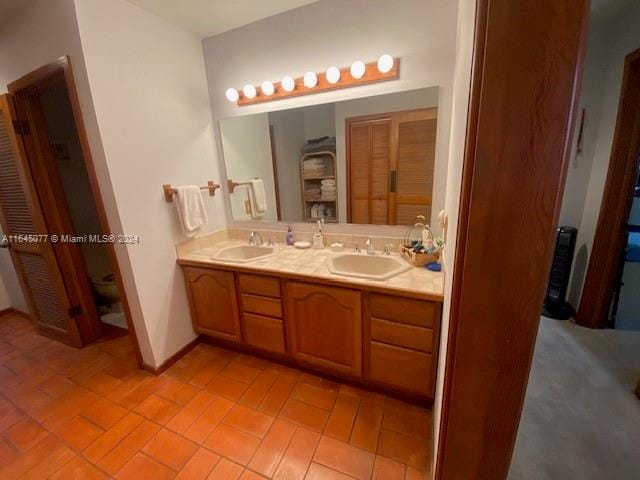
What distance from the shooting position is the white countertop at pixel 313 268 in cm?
129

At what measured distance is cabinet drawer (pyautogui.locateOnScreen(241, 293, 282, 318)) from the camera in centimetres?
165

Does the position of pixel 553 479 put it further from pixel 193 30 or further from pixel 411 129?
pixel 193 30

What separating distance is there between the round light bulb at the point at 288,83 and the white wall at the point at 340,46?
2.8 inches

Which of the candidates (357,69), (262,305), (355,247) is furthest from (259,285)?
(357,69)

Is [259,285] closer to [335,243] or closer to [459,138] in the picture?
[335,243]

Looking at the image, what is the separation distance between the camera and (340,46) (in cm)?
Answer: 159

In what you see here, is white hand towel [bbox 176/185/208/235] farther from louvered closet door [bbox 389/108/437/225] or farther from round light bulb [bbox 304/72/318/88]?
louvered closet door [bbox 389/108/437/225]

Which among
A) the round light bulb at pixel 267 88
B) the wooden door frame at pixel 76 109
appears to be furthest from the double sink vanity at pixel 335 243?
the wooden door frame at pixel 76 109

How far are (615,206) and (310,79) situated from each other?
2316 mm

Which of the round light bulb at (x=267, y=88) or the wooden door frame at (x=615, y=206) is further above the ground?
the round light bulb at (x=267, y=88)

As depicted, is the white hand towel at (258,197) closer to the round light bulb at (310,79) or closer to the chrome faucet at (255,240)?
the chrome faucet at (255,240)

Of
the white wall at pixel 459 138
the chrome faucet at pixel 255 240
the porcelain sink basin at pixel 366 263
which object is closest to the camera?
the white wall at pixel 459 138

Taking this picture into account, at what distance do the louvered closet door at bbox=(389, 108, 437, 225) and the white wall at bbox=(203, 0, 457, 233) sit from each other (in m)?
0.08

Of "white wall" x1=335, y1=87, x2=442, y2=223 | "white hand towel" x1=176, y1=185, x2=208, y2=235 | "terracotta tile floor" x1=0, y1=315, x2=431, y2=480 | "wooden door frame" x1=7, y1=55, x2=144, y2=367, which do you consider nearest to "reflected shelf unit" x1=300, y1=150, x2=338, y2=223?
"white wall" x1=335, y1=87, x2=442, y2=223
